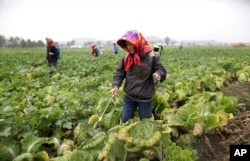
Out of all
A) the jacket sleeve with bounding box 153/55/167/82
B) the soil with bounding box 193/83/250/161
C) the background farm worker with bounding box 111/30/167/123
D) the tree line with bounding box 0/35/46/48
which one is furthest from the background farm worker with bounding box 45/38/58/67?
the tree line with bounding box 0/35/46/48

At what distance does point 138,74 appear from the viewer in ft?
13.9

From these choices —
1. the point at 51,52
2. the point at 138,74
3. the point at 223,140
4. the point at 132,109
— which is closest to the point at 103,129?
the point at 132,109

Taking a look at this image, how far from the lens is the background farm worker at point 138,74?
406 centimetres

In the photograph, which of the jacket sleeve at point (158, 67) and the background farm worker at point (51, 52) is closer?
the jacket sleeve at point (158, 67)

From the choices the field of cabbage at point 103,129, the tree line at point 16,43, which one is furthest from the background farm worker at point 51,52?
the tree line at point 16,43

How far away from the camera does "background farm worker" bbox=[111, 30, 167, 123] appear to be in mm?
4063

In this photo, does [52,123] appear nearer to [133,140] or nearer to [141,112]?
[141,112]

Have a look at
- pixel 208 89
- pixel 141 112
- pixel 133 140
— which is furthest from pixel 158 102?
pixel 208 89

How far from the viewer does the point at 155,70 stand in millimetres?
4230

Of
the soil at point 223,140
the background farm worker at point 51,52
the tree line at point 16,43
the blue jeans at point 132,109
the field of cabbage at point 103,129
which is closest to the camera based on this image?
the field of cabbage at point 103,129

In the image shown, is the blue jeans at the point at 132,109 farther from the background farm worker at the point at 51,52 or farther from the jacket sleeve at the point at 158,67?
the background farm worker at the point at 51,52

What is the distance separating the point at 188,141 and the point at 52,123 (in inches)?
74.7

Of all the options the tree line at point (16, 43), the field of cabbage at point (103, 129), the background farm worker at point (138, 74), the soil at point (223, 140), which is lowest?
the tree line at point (16, 43)

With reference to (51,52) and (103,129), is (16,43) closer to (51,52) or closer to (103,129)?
(51,52)
